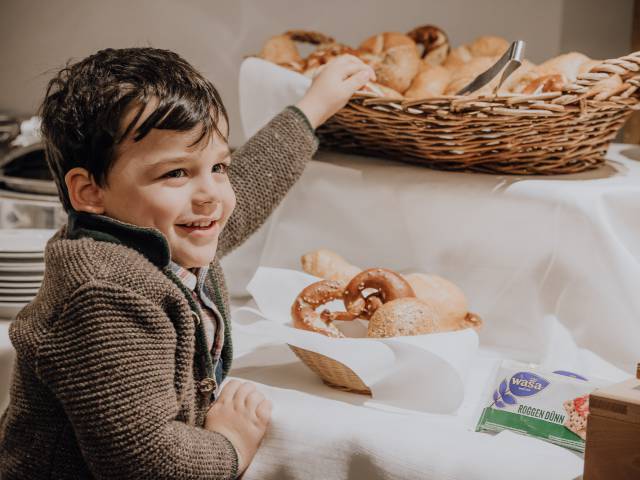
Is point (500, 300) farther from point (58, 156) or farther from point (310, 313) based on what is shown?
point (58, 156)

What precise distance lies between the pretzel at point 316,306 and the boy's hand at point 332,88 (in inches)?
11.6

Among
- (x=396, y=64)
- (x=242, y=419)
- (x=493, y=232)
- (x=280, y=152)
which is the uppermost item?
(x=396, y=64)

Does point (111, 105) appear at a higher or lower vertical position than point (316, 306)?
higher

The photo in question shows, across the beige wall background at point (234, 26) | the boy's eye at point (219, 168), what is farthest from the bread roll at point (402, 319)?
the beige wall background at point (234, 26)

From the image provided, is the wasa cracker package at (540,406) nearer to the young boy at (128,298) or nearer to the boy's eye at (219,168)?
the young boy at (128,298)

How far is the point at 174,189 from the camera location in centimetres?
82

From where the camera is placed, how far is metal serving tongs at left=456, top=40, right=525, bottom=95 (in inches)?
41.6

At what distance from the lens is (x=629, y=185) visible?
1.11m

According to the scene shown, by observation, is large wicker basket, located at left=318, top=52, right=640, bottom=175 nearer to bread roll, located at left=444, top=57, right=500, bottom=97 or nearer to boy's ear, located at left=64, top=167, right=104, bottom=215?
bread roll, located at left=444, top=57, right=500, bottom=97

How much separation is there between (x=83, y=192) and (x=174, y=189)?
106 mm

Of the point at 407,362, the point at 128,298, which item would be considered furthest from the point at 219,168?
the point at 407,362

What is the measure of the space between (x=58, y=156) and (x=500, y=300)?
69cm

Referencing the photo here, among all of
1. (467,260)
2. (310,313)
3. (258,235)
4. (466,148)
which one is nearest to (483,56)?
(466,148)

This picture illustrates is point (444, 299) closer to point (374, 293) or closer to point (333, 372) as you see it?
point (374, 293)
